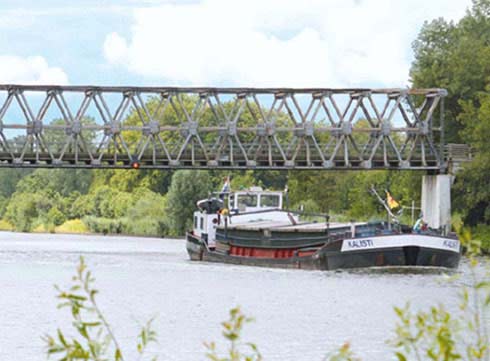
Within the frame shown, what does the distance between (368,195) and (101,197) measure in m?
59.5

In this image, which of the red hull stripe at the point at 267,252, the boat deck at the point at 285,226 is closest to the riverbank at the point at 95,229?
the boat deck at the point at 285,226

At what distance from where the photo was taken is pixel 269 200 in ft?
235

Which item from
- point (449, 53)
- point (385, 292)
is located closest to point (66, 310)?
point (385, 292)

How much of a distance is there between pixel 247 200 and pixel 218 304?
27.6 m

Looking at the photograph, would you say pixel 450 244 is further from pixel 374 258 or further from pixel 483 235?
pixel 483 235

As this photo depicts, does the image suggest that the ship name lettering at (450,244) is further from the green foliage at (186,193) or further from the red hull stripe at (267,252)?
the green foliage at (186,193)

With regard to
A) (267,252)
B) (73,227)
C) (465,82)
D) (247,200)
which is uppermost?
(465,82)

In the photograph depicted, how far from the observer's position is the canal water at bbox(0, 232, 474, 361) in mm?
32969

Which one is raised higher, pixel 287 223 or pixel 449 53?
pixel 449 53

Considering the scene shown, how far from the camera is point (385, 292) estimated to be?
158ft

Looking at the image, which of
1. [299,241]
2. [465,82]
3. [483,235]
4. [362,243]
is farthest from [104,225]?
[362,243]

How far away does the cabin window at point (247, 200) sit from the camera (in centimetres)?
Result: 7094

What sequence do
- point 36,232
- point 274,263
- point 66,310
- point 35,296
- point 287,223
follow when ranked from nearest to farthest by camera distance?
point 66,310 < point 35,296 < point 274,263 < point 287,223 < point 36,232

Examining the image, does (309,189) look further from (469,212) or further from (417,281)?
(417,281)
